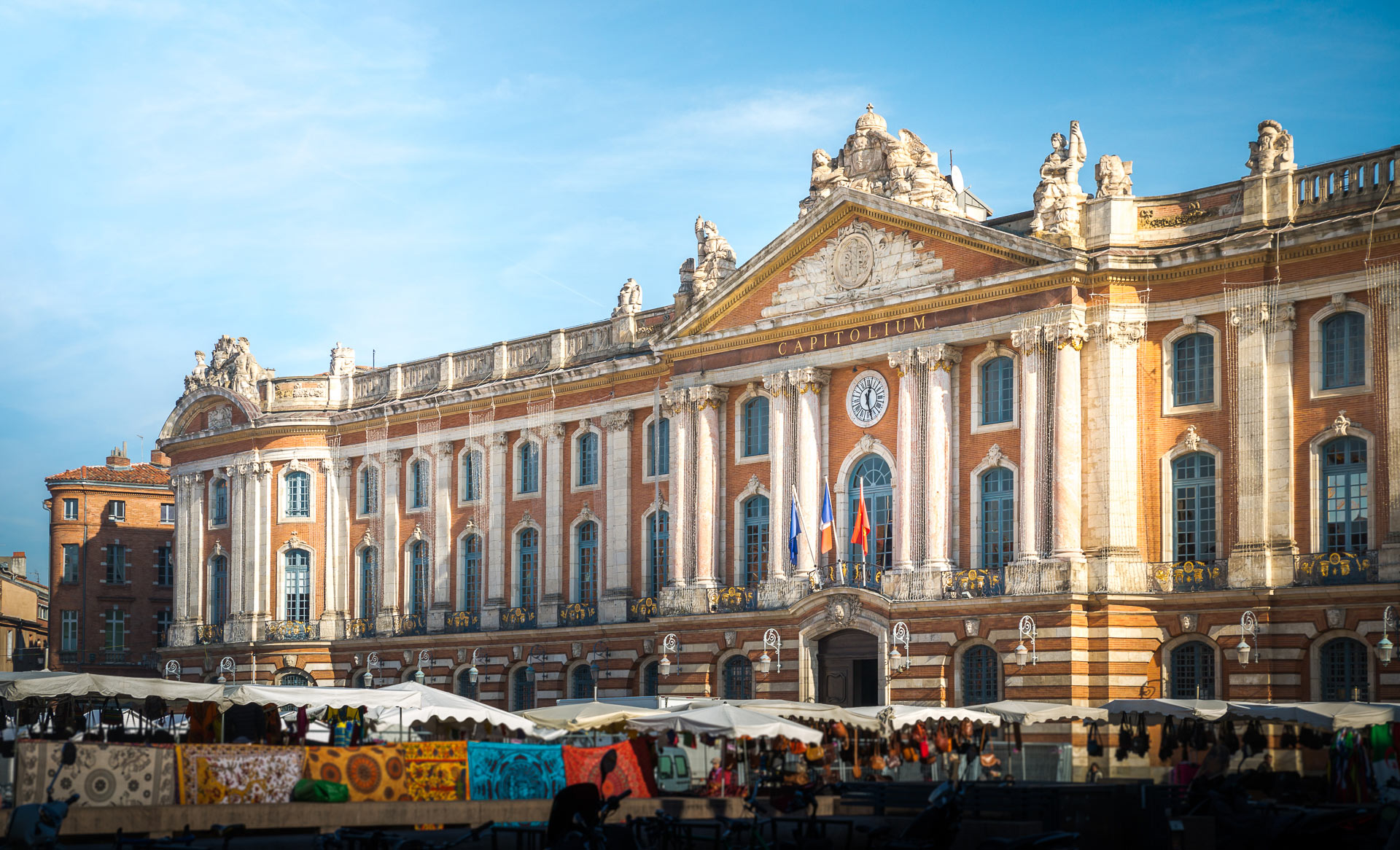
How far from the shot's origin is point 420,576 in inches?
2539

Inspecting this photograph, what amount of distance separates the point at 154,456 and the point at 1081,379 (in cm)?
5955

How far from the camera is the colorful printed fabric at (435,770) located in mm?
31562

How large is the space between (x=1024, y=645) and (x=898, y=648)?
13.2 ft

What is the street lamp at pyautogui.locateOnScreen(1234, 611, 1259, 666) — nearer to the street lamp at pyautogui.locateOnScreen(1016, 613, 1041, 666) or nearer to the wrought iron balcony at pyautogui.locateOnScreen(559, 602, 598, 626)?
the street lamp at pyautogui.locateOnScreen(1016, 613, 1041, 666)

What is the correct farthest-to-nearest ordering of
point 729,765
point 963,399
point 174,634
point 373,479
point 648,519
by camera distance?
1. point 174,634
2. point 373,479
3. point 648,519
4. point 963,399
5. point 729,765

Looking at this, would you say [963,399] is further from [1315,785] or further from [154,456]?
[154,456]

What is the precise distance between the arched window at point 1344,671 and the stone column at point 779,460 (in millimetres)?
14993

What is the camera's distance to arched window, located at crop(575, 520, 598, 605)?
58.4 metres

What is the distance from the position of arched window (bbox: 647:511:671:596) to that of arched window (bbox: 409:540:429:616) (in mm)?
11156

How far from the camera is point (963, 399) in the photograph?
1863 inches

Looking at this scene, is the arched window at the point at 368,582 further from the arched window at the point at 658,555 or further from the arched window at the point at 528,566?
the arched window at the point at 658,555

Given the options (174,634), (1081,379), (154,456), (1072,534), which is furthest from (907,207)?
(154,456)

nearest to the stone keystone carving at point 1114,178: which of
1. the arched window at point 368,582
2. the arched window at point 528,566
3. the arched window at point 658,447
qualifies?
the arched window at point 658,447

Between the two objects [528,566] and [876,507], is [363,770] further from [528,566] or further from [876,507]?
[528,566]
